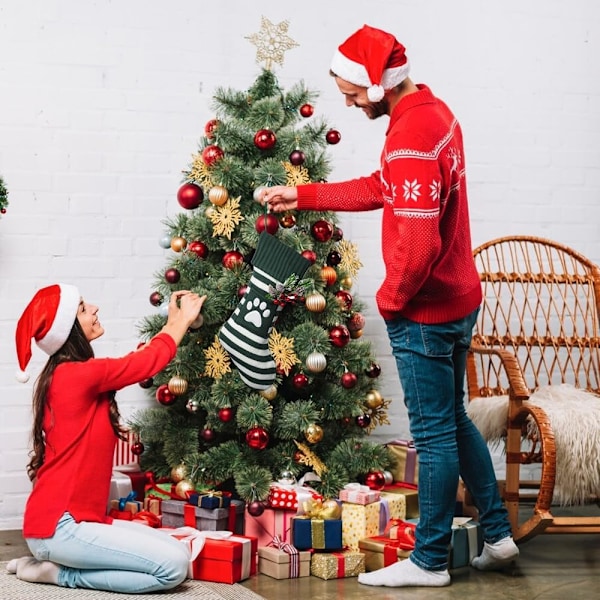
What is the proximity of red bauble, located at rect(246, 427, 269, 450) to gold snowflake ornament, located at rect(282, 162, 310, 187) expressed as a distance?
73cm

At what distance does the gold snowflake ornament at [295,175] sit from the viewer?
286 centimetres

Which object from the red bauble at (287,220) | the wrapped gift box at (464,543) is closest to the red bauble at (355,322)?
the red bauble at (287,220)

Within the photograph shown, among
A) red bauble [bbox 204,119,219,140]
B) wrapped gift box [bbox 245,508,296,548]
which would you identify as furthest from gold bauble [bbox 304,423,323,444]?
red bauble [bbox 204,119,219,140]

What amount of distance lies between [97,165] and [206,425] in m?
1.03

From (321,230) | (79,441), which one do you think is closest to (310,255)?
(321,230)

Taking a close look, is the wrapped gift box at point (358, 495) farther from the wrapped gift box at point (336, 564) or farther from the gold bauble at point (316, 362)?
the gold bauble at point (316, 362)

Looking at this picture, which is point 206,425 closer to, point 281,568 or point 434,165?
point 281,568

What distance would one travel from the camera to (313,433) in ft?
9.14

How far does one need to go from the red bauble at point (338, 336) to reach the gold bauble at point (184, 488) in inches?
23.2

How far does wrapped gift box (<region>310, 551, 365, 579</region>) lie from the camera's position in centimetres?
257

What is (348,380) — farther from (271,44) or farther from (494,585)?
(271,44)

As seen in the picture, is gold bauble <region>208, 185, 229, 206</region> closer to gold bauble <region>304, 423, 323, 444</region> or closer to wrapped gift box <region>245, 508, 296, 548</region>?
gold bauble <region>304, 423, 323, 444</region>

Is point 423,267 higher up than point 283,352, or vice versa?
point 423,267

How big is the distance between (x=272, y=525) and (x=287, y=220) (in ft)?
2.89
